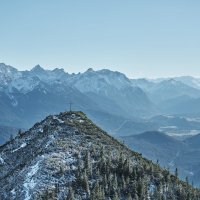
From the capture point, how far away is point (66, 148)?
141m

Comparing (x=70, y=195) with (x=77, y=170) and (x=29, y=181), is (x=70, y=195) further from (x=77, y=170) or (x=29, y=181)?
(x=77, y=170)

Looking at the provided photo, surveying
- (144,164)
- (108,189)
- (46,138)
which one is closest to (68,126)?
(46,138)

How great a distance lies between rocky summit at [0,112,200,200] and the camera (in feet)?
380

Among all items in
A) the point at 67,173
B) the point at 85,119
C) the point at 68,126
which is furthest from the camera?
the point at 85,119

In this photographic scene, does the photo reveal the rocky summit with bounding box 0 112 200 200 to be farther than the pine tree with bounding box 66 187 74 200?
Yes

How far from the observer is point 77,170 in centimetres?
12512

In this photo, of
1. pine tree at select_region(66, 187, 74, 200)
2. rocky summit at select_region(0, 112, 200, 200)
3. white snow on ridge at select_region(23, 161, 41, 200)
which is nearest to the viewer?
pine tree at select_region(66, 187, 74, 200)

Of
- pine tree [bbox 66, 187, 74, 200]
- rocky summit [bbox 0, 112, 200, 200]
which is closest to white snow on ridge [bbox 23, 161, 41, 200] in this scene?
rocky summit [bbox 0, 112, 200, 200]

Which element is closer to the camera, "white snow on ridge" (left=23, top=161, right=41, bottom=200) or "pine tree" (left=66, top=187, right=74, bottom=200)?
"pine tree" (left=66, top=187, right=74, bottom=200)

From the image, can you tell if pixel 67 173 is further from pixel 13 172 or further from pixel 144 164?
pixel 144 164

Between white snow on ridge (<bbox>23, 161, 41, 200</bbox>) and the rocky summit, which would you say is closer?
white snow on ridge (<bbox>23, 161, 41, 200</bbox>)

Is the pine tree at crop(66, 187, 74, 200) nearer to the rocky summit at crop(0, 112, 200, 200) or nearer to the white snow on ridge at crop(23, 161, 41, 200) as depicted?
the rocky summit at crop(0, 112, 200, 200)

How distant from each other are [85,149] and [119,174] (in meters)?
17.5

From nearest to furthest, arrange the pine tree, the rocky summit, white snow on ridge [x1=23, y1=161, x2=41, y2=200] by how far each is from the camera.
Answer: the pine tree → white snow on ridge [x1=23, y1=161, x2=41, y2=200] → the rocky summit
